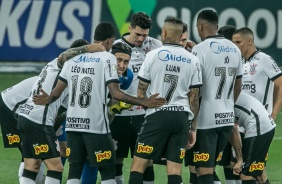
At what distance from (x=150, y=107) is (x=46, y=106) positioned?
4.45ft

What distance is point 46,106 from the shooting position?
35.8 feet

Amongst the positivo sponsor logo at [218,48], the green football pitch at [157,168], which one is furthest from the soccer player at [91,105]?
the green football pitch at [157,168]

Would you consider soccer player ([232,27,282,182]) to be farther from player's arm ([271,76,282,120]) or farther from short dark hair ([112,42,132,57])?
short dark hair ([112,42,132,57])

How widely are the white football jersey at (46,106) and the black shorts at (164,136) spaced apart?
116 centimetres

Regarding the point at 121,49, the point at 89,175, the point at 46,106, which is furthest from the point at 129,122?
the point at 46,106

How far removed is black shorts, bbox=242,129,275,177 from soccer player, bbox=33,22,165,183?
1582 mm

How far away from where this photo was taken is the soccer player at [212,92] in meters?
10.7

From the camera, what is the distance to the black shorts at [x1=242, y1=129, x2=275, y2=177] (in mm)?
11234

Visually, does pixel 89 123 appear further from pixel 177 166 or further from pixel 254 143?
pixel 254 143

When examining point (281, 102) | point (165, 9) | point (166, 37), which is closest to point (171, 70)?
point (166, 37)

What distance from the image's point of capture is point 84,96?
10.3m

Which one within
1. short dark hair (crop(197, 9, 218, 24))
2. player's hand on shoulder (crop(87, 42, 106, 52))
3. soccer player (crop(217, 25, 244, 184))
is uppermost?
short dark hair (crop(197, 9, 218, 24))

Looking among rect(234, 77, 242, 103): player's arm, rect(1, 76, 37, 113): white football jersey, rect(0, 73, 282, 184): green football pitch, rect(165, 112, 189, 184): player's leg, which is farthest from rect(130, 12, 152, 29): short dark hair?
rect(0, 73, 282, 184): green football pitch

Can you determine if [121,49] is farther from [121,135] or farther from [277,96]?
[277,96]
